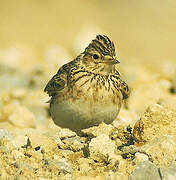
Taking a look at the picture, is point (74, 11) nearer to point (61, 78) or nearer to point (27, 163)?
point (61, 78)

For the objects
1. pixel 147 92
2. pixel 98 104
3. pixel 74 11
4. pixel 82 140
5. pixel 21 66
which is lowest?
pixel 82 140

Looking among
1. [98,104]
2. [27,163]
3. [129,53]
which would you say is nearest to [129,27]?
[129,53]

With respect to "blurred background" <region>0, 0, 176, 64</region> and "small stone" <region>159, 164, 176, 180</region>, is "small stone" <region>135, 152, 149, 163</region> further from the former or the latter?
"blurred background" <region>0, 0, 176, 64</region>

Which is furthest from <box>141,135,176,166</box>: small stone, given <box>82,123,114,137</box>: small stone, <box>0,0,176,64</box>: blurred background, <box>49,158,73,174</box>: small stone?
<box>0,0,176,64</box>: blurred background

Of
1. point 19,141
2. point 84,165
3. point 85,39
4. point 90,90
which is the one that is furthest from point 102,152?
point 85,39

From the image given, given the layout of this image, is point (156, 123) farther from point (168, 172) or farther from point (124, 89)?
point (124, 89)
